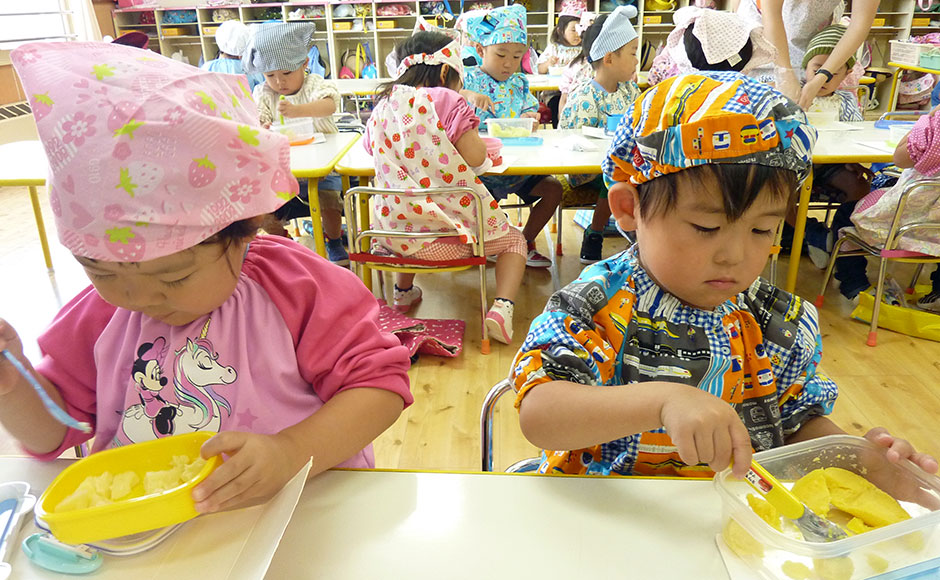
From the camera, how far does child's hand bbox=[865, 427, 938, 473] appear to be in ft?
2.22

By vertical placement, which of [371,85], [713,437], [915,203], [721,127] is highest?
[721,127]

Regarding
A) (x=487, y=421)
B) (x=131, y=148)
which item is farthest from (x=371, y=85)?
(x=131, y=148)

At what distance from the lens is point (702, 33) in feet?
10.3

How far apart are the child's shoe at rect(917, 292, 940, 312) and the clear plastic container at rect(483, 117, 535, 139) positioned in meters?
1.96

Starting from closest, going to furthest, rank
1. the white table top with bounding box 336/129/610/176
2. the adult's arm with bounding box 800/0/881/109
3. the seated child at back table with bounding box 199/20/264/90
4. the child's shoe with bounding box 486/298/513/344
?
the white table top with bounding box 336/129/610/176 < the child's shoe with bounding box 486/298/513/344 < the adult's arm with bounding box 800/0/881/109 < the seated child at back table with bounding box 199/20/264/90

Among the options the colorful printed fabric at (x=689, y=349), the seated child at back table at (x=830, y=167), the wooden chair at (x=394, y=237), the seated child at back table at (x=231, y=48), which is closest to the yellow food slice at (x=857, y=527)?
the colorful printed fabric at (x=689, y=349)

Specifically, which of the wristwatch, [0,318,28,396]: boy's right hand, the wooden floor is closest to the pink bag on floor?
the wooden floor

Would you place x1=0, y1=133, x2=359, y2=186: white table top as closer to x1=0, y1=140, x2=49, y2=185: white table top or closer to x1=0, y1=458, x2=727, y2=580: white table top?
x1=0, y1=140, x2=49, y2=185: white table top

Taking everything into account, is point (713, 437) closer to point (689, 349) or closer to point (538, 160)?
point (689, 349)

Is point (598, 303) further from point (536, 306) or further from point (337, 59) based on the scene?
point (337, 59)

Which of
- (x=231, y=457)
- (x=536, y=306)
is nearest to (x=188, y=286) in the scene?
(x=231, y=457)

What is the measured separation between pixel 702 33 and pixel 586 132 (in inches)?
29.9

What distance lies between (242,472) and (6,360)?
0.34 meters

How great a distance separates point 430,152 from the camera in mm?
2477
